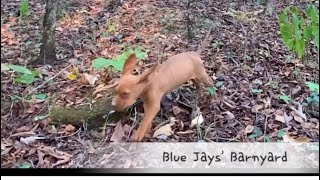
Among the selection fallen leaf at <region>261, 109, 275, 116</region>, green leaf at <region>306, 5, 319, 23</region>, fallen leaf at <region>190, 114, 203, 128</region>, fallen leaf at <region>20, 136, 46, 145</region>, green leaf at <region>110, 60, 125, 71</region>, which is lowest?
fallen leaf at <region>20, 136, 46, 145</region>

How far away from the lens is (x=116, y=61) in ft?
4.33

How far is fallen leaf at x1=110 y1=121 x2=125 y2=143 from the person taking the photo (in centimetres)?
127

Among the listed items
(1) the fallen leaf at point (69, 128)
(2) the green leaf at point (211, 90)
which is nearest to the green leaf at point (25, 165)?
(1) the fallen leaf at point (69, 128)

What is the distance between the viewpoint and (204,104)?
1351 mm

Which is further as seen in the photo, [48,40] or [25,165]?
[48,40]

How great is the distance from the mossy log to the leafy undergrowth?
0.5 inches

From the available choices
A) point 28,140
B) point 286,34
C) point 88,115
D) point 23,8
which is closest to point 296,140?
point 286,34

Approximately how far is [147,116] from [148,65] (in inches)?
5.1

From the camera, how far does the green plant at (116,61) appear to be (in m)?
1.30

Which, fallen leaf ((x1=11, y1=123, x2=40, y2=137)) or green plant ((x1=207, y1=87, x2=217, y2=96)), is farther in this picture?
green plant ((x1=207, y1=87, x2=217, y2=96))

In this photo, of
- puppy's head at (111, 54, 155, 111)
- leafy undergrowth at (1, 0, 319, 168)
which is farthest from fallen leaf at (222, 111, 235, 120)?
puppy's head at (111, 54, 155, 111)

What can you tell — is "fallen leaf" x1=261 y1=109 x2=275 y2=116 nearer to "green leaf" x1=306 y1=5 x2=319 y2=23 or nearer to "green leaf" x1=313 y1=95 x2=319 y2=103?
"green leaf" x1=313 y1=95 x2=319 y2=103

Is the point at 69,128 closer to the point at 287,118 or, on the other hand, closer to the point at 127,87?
the point at 127,87

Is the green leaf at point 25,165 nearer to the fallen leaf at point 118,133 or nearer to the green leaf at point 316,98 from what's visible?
the fallen leaf at point 118,133
